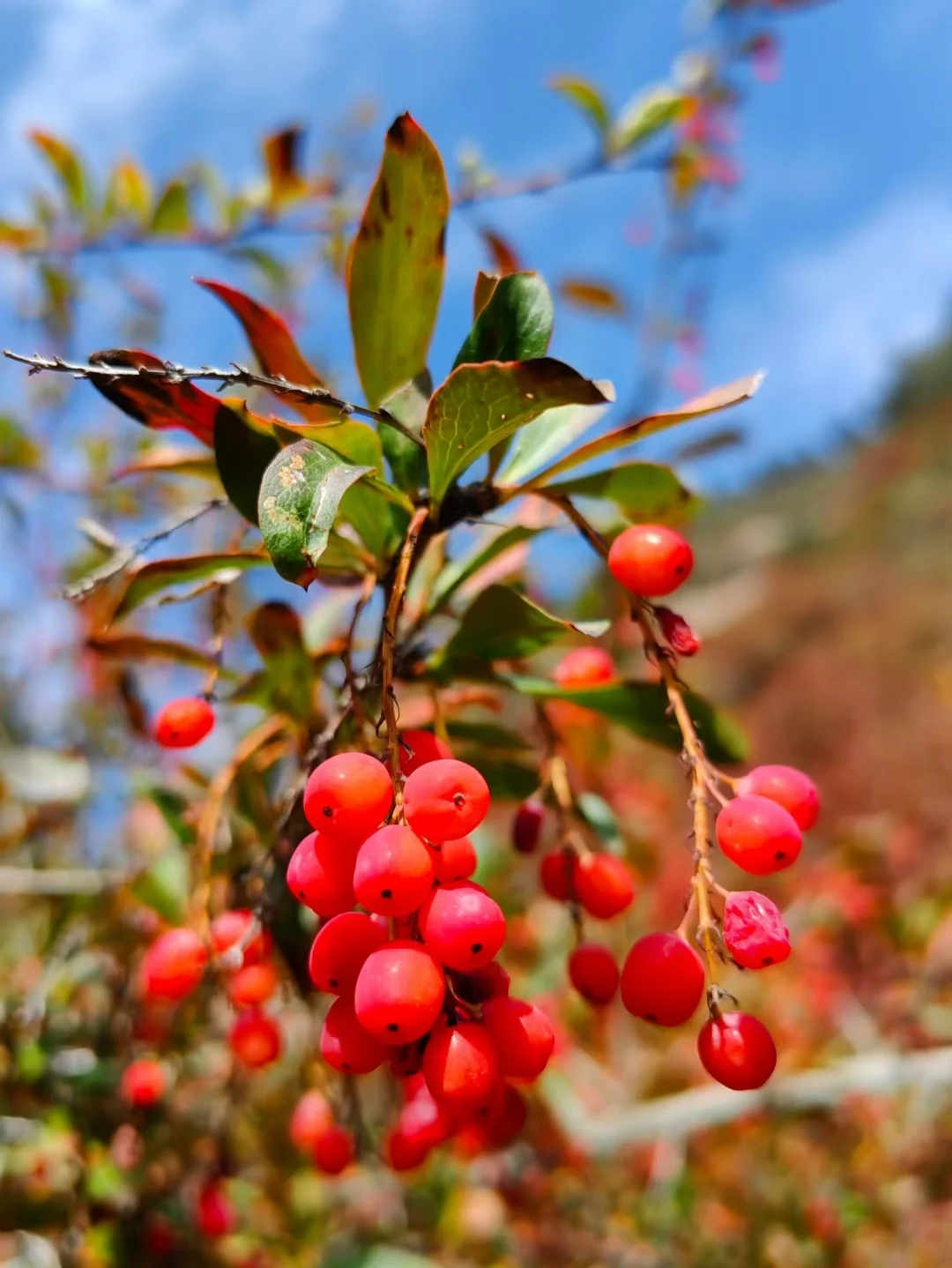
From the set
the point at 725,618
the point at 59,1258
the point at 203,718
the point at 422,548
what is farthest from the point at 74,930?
the point at 725,618

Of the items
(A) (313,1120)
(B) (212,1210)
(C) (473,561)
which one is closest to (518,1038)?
(C) (473,561)

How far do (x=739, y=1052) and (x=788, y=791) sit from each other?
20 cm

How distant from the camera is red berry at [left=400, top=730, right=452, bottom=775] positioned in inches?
27.5

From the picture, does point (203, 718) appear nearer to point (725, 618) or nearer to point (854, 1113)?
point (854, 1113)

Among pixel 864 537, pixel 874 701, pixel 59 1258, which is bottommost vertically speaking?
pixel 864 537

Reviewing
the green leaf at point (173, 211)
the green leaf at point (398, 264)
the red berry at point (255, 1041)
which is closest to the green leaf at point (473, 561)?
the green leaf at point (398, 264)

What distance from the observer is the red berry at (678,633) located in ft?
2.34

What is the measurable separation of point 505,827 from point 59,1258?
3.01 meters

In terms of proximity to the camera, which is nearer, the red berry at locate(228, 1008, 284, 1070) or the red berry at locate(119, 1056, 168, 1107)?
the red berry at locate(228, 1008, 284, 1070)

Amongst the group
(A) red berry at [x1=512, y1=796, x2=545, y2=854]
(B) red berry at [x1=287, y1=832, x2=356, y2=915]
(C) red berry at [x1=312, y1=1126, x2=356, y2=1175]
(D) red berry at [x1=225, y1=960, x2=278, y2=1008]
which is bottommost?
(C) red berry at [x1=312, y1=1126, x2=356, y2=1175]

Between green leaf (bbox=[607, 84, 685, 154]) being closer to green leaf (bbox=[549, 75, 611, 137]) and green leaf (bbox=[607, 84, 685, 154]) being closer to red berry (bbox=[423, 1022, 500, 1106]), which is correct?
green leaf (bbox=[549, 75, 611, 137])

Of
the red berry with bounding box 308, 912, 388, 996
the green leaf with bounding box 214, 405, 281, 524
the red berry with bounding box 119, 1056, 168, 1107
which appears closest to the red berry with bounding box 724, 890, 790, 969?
the red berry with bounding box 308, 912, 388, 996

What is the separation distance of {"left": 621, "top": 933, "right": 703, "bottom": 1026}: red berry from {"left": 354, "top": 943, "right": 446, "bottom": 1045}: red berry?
151mm

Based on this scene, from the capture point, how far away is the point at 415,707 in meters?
1.25
